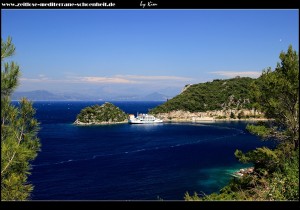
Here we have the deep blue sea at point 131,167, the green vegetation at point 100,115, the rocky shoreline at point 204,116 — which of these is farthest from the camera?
the rocky shoreline at point 204,116

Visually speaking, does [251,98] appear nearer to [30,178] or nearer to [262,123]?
[262,123]

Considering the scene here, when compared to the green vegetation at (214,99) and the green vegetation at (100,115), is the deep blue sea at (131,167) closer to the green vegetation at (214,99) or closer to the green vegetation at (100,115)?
the green vegetation at (100,115)

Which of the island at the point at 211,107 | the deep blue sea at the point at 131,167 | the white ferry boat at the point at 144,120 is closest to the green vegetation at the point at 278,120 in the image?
the deep blue sea at the point at 131,167

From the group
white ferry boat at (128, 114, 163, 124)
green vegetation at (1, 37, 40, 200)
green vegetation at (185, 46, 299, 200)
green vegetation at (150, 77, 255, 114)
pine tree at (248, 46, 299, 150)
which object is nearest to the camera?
green vegetation at (1, 37, 40, 200)

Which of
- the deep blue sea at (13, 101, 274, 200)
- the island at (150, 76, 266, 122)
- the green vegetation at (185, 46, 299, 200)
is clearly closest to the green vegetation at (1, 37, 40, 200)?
the green vegetation at (185, 46, 299, 200)

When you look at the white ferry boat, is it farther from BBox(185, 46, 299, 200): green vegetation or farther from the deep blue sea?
BBox(185, 46, 299, 200): green vegetation
